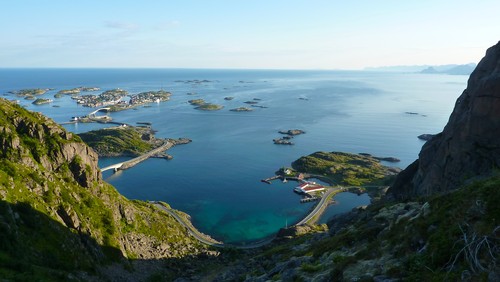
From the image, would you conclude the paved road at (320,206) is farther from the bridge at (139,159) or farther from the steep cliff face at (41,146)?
the bridge at (139,159)

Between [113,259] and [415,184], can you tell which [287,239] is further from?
[113,259]

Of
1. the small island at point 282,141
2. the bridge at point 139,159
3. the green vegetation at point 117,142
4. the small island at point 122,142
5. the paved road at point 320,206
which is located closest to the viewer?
the paved road at point 320,206

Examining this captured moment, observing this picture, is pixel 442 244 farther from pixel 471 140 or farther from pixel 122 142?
pixel 122 142

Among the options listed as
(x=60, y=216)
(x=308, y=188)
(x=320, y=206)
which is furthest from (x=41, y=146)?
(x=308, y=188)

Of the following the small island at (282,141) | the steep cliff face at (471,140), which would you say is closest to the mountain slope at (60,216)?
the steep cliff face at (471,140)

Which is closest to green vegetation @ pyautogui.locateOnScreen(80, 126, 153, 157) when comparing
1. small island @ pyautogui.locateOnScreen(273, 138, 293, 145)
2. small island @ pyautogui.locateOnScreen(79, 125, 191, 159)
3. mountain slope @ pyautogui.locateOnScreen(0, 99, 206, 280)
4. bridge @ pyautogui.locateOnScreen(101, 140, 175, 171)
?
small island @ pyautogui.locateOnScreen(79, 125, 191, 159)

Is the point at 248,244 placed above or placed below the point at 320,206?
below
